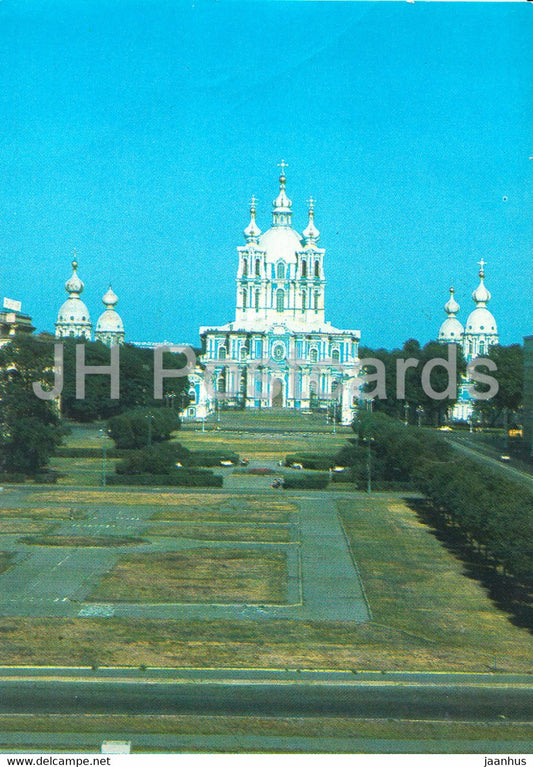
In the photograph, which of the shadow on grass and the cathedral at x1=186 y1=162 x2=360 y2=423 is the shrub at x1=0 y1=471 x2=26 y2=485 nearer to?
the shadow on grass

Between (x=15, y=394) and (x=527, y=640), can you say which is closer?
(x=527, y=640)

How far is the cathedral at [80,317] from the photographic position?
423 feet

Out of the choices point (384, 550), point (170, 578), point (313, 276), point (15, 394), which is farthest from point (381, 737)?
point (313, 276)

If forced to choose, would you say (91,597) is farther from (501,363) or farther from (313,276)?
(313,276)

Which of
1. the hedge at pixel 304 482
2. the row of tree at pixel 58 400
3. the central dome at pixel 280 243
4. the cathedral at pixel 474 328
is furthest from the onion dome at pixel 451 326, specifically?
the hedge at pixel 304 482

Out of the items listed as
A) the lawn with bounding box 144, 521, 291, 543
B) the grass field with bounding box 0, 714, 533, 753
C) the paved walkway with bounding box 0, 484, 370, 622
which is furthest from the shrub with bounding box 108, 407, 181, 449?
the grass field with bounding box 0, 714, 533, 753

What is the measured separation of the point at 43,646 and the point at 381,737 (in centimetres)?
772

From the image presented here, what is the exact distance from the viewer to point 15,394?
5128cm

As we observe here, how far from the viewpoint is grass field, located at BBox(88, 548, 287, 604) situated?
Answer: 2834 cm

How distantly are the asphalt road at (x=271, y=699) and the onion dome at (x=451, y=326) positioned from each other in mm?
117739

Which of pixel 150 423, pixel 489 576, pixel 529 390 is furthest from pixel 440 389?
pixel 489 576

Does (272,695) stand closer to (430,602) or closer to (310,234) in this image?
(430,602)

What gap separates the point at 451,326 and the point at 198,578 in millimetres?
111458

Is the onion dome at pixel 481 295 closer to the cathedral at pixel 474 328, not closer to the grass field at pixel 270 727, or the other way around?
the cathedral at pixel 474 328
